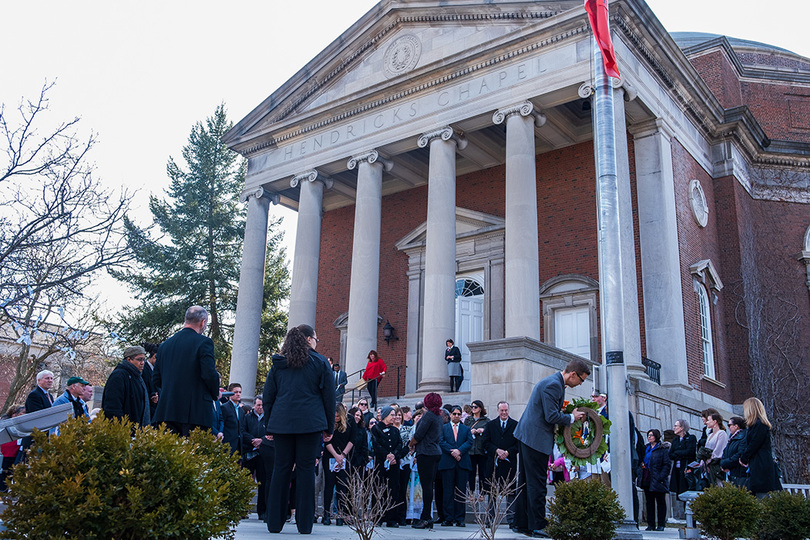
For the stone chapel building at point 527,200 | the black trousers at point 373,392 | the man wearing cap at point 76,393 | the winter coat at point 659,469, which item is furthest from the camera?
the black trousers at point 373,392

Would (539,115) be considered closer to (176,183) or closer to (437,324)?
(437,324)

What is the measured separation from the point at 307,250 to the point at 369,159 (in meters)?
3.53

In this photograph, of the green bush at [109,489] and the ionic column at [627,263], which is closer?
the green bush at [109,489]

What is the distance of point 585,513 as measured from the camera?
6.80 metres

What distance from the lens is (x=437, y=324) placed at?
62.4ft

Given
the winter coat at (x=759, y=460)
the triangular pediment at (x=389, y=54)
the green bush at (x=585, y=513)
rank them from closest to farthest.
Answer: the green bush at (x=585, y=513) < the winter coat at (x=759, y=460) < the triangular pediment at (x=389, y=54)

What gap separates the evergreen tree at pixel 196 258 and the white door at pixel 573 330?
59.5 ft

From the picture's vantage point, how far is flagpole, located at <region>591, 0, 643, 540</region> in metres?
7.82

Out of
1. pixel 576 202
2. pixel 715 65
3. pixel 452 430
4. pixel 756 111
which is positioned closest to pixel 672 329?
pixel 576 202

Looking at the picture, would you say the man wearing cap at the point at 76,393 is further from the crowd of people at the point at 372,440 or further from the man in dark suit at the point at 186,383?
the man in dark suit at the point at 186,383

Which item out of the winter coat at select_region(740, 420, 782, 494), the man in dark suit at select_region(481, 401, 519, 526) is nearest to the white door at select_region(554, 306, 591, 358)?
the man in dark suit at select_region(481, 401, 519, 526)

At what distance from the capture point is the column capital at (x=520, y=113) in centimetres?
1938

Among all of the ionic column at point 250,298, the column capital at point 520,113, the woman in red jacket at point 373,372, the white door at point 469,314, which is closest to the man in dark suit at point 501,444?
the woman in red jacket at point 373,372

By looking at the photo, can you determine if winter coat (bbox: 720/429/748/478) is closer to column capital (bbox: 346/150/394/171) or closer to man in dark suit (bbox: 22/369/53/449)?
man in dark suit (bbox: 22/369/53/449)
